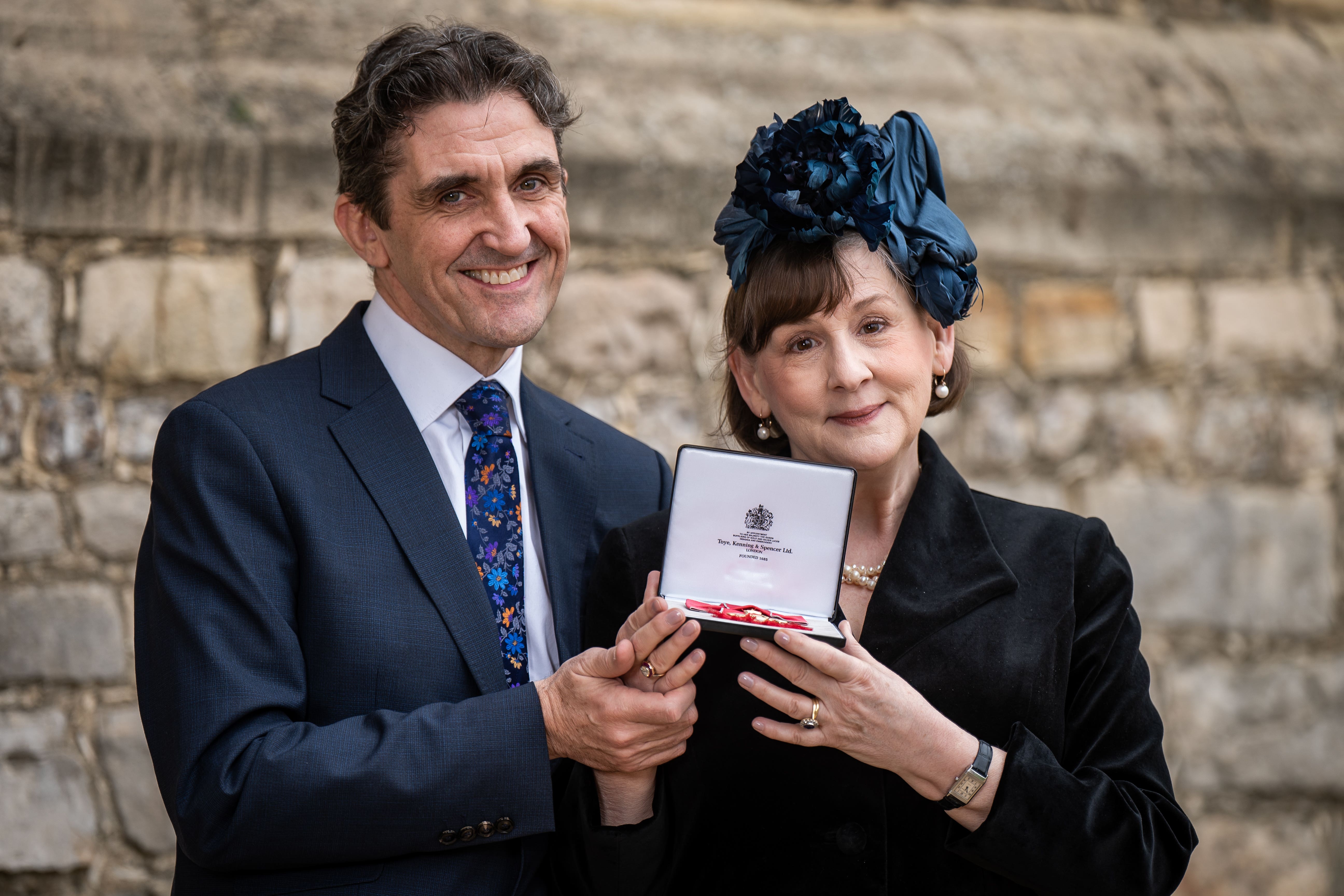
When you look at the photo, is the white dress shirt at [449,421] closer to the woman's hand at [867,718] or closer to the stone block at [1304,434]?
the woman's hand at [867,718]

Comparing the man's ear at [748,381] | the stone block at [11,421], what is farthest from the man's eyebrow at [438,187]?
the stone block at [11,421]

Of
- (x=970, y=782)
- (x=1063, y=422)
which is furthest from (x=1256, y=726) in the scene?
(x=970, y=782)

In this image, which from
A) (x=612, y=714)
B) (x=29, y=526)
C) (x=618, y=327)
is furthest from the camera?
(x=618, y=327)

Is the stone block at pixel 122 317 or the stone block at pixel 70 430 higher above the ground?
the stone block at pixel 122 317

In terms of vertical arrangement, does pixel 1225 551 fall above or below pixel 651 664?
below

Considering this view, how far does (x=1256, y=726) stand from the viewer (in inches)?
161

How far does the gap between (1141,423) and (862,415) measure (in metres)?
2.32

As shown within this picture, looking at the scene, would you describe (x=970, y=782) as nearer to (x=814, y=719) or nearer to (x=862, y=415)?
(x=814, y=719)

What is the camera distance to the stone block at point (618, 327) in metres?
3.75

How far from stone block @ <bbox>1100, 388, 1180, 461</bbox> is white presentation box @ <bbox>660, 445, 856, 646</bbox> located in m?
2.42

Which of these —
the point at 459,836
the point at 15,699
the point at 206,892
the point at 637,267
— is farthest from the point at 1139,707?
the point at 15,699

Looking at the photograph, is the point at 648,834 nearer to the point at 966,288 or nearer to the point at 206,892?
the point at 206,892

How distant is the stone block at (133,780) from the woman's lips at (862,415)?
7.62 ft

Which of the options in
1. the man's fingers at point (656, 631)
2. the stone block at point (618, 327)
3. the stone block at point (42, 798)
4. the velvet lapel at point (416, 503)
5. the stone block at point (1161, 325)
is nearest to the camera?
the man's fingers at point (656, 631)
